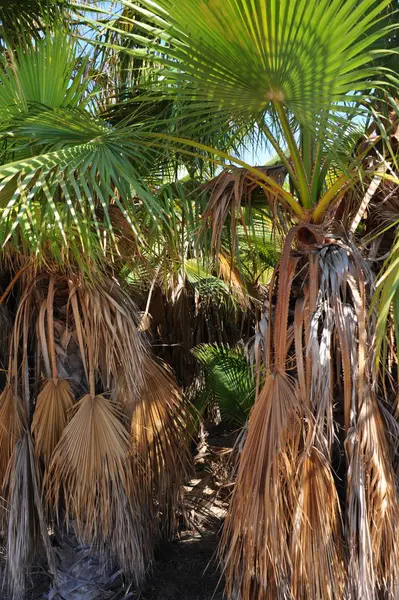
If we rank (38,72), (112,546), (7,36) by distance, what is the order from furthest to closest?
(7,36)
(112,546)
(38,72)

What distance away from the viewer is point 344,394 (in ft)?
10.5

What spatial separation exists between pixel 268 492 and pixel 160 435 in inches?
54.9

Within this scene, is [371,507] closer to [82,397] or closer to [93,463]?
[93,463]

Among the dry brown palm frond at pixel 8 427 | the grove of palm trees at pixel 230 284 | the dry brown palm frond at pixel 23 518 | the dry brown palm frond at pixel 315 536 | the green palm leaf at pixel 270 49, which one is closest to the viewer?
the green palm leaf at pixel 270 49

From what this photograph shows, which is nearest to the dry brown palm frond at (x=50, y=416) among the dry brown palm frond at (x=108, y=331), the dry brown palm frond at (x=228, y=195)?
the dry brown palm frond at (x=108, y=331)

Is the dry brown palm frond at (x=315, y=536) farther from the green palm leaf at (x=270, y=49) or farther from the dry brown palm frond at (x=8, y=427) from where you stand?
the dry brown palm frond at (x=8, y=427)

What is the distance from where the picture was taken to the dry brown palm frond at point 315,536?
2930mm

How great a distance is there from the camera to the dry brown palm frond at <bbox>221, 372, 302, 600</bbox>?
2955 millimetres

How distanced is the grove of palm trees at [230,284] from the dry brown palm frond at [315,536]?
0.03 feet

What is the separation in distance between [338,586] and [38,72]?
3142mm

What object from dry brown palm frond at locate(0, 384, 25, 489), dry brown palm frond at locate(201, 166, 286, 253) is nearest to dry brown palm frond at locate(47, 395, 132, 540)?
dry brown palm frond at locate(0, 384, 25, 489)

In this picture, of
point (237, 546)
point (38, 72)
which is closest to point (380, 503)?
point (237, 546)

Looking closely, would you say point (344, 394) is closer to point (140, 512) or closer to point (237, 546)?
point (237, 546)

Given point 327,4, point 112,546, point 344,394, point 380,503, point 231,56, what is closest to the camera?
point 327,4
